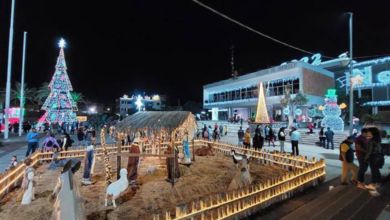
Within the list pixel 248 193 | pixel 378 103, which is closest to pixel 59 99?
pixel 248 193

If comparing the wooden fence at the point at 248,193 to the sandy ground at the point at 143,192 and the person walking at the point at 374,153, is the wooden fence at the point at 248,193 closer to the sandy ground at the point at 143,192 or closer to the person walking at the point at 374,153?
the sandy ground at the point at 143,192

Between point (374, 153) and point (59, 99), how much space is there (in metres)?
27.2

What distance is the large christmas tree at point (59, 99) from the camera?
74.1 feet

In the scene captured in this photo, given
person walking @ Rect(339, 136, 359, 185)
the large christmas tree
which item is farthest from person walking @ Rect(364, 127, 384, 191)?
the large christmas tree

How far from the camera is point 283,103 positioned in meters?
24.3

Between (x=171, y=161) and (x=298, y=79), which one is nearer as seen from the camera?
(x=171, y=161)

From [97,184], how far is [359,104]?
121ft

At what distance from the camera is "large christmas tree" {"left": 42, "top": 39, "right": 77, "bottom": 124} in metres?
22.6

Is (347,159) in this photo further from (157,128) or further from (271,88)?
(271,88)

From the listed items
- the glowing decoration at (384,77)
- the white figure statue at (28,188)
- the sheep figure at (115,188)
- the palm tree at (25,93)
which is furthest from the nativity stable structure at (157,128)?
the palm tree at (25,93)

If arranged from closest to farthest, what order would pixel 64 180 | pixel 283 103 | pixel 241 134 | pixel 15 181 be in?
pixel 64 180, pixel 15 181, pixel 241 134, pixel 283 103

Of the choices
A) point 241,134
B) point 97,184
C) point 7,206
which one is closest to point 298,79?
point 241,134

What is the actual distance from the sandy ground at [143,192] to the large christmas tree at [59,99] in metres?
17.4

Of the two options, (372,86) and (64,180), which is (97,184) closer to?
(64,180)
